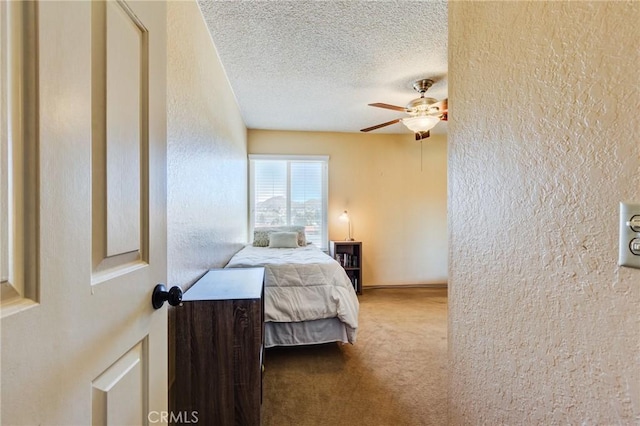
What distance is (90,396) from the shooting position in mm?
505

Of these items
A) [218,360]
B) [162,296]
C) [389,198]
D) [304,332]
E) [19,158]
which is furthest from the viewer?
[389,198]

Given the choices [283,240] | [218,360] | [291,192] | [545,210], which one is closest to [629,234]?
[545,210]

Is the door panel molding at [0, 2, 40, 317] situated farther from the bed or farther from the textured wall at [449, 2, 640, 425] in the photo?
the bed

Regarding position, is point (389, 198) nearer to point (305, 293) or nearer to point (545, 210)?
point (305, 293)

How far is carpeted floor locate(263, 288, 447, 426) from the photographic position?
1.69m

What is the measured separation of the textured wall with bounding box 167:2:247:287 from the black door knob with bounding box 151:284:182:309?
0.59m

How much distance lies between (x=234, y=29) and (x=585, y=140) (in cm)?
218

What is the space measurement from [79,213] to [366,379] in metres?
2.13

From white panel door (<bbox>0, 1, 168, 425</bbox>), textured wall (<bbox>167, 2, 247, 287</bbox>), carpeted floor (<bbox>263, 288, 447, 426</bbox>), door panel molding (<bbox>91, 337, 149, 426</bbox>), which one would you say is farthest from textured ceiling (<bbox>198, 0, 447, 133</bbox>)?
carpeted floor (<bbox>263, 288, 447, 426</bbox>)

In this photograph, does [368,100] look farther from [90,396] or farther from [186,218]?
[90,396]

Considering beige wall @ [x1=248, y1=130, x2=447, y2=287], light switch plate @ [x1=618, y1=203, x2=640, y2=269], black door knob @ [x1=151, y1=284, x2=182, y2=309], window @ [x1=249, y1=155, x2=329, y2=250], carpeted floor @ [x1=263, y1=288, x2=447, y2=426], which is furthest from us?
beige wall @ [x1=248, y1=130, x2=447, y2=287]

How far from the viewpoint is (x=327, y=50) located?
2264 millimetres

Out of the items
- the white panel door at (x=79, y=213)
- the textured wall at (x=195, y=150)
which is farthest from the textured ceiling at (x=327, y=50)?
the white panel door at (x=79, y=213)

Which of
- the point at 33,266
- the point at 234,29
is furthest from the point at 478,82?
the point at 234,29
